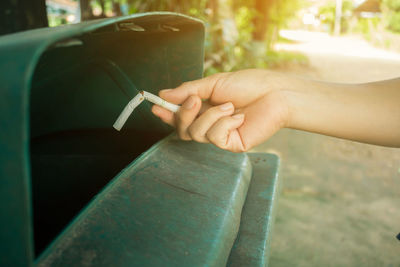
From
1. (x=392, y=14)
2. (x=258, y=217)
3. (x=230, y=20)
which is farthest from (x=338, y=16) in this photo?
(x=258, y=217)

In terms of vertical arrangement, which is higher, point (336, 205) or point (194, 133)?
point (194, 133)

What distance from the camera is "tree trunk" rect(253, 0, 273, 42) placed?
404 inches

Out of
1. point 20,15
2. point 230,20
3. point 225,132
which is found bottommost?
point 225,132

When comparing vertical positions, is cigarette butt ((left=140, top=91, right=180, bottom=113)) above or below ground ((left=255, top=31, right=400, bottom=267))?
above

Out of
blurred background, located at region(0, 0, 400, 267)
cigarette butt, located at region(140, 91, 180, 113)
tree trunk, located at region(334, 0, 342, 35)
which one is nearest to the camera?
cigarette butt, located at region(140, 91, 180, 113)

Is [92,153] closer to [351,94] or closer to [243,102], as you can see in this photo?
[243,102]

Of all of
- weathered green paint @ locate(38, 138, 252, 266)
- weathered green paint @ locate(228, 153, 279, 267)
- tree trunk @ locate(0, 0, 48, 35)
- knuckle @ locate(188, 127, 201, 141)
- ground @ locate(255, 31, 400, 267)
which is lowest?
ground @ locate(255, 31, 400, 267)

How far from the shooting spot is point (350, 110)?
1238mm

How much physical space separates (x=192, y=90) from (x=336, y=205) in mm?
2149

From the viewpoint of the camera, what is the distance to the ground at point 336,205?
2170mm

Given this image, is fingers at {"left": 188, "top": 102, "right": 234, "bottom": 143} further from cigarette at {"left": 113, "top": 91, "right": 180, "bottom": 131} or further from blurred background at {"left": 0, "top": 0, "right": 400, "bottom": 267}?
blurred background at {"left": 0, "top": 0, "right": 400, "bottom": 267}

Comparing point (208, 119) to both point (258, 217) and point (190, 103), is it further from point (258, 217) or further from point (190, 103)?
point (258, 217)

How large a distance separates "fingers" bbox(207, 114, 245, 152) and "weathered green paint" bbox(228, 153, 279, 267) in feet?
0.65

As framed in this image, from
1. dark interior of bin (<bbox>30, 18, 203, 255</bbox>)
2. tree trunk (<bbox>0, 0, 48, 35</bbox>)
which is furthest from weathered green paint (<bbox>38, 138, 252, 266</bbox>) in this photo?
tree trunk (<bbox>0, 0, 48, 35</bbox>)
